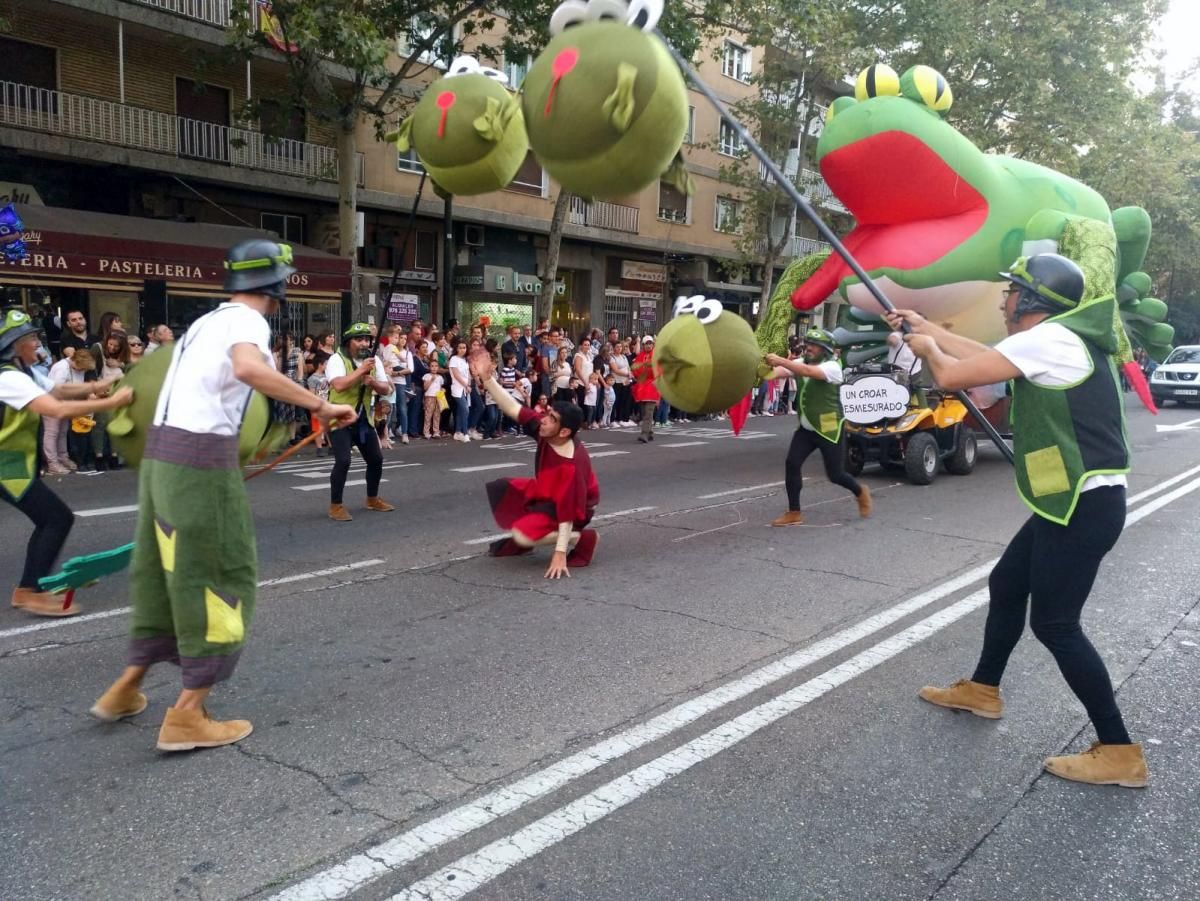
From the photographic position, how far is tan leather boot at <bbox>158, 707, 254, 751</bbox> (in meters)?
3.66

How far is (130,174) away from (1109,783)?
59.4ft

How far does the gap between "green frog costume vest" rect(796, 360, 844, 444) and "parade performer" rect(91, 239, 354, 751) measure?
211 inches

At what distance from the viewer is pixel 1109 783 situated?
3600mm

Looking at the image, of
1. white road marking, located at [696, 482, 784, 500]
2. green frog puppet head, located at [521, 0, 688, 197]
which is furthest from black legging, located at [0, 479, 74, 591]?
white road marking, located at [696, 482, 784, 500]

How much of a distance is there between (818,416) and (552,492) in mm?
2877

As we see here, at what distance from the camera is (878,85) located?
6.44 m

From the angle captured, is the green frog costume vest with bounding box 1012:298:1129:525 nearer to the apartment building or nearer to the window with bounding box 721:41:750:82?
the apartment building

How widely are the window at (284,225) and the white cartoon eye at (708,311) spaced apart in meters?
15.5

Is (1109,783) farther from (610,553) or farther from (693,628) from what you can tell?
(610,553)

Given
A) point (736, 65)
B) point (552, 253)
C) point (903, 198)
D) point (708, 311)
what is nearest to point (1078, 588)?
point (708, 311)

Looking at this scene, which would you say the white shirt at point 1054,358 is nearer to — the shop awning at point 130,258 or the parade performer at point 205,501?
the parade performer at point 205,501

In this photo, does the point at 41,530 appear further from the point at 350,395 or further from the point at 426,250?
the point at 426,250

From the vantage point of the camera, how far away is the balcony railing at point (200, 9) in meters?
16.6

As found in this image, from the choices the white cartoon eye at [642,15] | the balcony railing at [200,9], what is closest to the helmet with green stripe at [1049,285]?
the white cartoon eye at [642,15]
